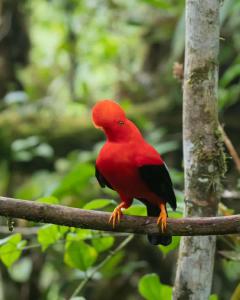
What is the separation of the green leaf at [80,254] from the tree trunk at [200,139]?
50 cm

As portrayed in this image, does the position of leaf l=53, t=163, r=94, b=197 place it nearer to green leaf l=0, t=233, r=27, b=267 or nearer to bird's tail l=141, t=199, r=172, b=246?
green leaf l=0, t=233, r=27, b=267

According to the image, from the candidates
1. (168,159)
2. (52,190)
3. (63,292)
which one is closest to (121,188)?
(52,190)

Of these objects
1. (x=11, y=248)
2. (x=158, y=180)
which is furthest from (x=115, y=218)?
(x=11, y=248)

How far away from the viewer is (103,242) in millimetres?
2365

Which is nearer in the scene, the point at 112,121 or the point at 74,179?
the point at 112,121

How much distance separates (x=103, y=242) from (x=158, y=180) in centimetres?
63

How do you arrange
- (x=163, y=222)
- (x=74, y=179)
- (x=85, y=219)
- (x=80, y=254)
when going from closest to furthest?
(x=85, y=219), (x=163, y=222), (x=80, y=254), (x=74, y=179)

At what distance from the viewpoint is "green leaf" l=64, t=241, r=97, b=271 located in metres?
2.32

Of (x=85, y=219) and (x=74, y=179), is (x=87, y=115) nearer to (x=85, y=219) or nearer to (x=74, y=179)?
(x=74, y=179)

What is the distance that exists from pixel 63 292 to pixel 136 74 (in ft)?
7.78

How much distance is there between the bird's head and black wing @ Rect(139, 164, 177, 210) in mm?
126

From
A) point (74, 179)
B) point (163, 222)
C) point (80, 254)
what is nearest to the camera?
point (163, 222)

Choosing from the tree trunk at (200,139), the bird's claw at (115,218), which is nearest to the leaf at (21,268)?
the tree trunk at (200,139)

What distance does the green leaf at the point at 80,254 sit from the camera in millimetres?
2316
